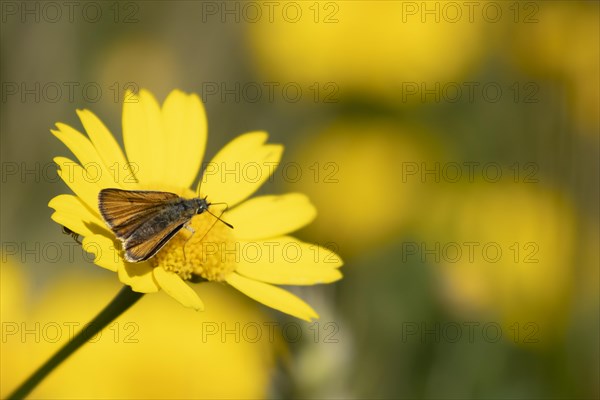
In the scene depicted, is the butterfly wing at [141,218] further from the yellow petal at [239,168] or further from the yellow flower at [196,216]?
the yellow petal at [239,168]

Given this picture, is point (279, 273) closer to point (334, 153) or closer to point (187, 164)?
point (187, 164)

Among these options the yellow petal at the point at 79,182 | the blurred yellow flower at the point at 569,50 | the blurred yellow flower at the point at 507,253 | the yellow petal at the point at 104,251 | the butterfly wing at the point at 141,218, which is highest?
the blurred yellow flower at the point at 569,50

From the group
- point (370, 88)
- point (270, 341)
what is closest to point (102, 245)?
point (270, 341)

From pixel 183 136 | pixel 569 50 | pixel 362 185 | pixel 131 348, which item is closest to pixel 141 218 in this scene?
pixel 183 136

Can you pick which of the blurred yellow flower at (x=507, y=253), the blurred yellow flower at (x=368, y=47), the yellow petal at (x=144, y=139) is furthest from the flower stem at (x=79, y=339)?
the blurred yellow flower at (x=368, y=47)

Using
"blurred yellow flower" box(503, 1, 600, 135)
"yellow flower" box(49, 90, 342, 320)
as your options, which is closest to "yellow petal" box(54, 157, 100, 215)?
"yellow flower" box(49, 90, 342, 320)
